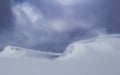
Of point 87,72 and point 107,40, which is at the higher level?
point 107,40

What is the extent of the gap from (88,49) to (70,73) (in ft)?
53.2

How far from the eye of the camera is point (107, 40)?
38219mm

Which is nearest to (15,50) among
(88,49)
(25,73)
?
(88,49)

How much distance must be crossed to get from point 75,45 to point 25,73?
68.3 ft

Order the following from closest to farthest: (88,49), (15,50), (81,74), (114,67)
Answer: (81,74) < (114,67) < (88,49) < (15,50)

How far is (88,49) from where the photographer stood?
34.6m

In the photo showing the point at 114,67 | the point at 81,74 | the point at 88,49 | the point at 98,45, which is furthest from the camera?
the point at 98,45

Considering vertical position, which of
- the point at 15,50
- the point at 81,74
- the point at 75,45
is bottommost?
the point at 81,74

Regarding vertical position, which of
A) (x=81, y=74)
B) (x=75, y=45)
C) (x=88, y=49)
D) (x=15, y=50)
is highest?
(x=15, y=50)

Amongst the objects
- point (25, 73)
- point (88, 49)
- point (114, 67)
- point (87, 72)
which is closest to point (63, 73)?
point (87, 72)

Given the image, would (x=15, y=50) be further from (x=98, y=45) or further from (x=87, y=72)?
(x=87, y=72)

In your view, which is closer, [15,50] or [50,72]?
[50,72]

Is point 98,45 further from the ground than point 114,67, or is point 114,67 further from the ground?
point 98,45

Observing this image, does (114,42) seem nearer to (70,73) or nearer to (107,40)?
(107,40)
